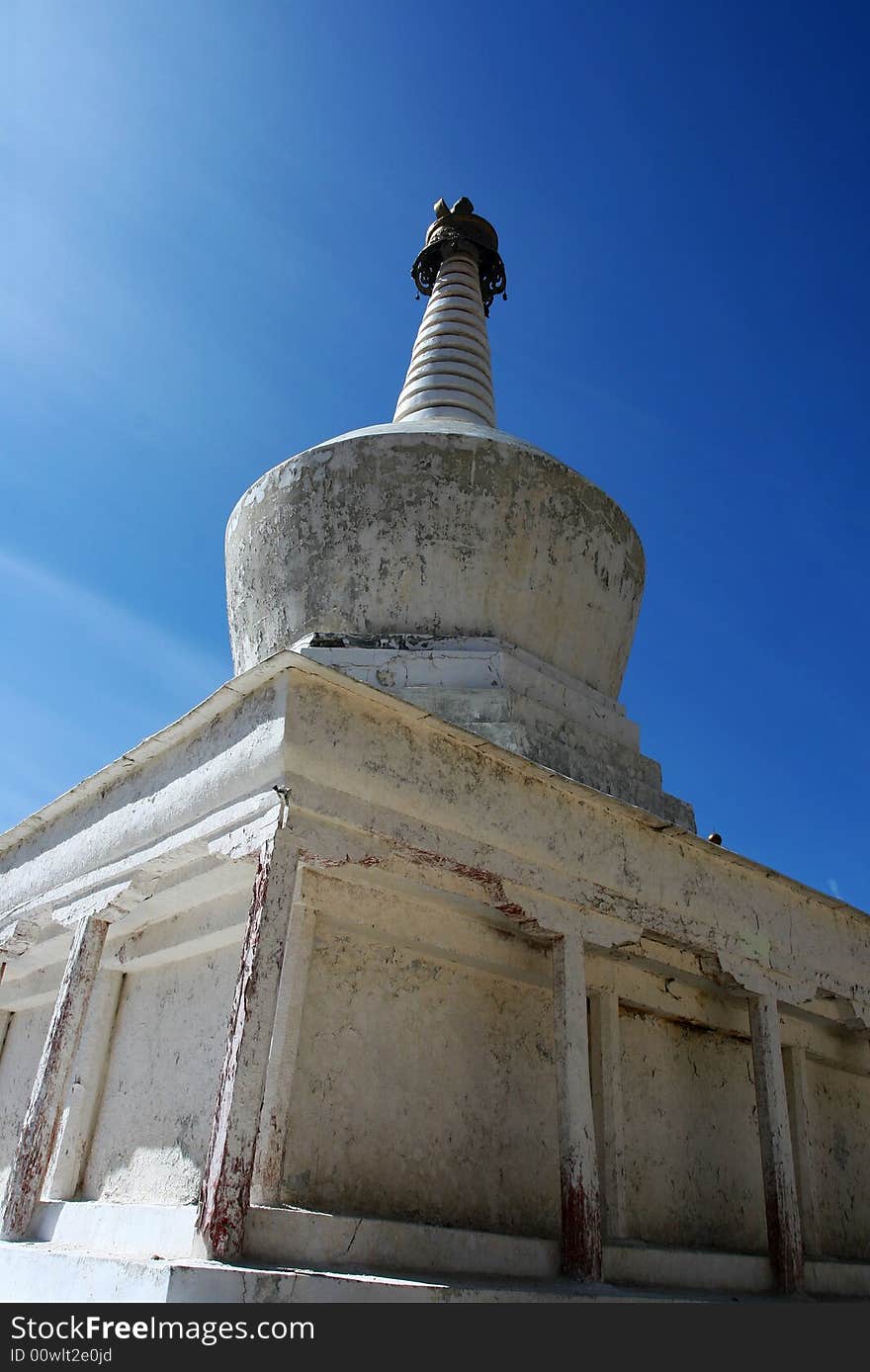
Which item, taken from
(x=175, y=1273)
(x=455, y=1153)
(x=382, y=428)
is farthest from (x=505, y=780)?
(x=382, y=428)

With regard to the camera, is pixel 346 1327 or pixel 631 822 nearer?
pixel 346 1327

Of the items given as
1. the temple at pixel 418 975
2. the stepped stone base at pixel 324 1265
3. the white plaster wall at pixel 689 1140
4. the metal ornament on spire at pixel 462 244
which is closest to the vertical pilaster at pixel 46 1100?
the temple at pixel 418 975

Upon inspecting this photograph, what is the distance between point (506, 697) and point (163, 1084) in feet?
15.4

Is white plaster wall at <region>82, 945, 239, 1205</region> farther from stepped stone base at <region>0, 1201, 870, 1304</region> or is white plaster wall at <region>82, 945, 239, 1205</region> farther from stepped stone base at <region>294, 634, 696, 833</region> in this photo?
stepped stone base at <region>294, 634, 696, 833</region>

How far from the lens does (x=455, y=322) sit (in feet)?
57.3

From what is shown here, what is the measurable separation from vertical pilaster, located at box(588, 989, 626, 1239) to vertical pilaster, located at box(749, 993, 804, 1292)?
1.23 meters

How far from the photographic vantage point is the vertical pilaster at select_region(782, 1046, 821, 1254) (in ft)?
35.4

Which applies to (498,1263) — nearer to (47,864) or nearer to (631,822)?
(631,822)

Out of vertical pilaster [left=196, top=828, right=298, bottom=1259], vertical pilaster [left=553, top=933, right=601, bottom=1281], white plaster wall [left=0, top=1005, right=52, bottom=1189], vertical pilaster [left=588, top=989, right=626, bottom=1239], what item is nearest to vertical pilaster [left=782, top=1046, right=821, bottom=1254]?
vertical pilaster [left=588, top=989, right=626, bottom=1239]

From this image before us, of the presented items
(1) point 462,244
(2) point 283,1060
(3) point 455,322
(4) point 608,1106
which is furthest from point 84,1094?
(1) point 462,244

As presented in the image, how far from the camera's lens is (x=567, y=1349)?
6.31 metres

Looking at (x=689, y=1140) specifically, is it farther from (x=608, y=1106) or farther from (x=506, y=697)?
(x=506, y=697)

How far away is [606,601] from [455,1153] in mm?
6651

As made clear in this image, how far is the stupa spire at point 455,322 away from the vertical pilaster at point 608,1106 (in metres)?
8.50
